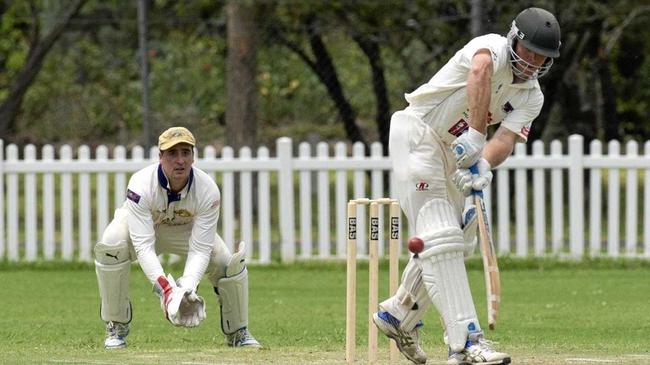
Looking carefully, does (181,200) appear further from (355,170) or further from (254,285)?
(355,170)

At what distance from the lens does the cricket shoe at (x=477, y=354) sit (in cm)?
653

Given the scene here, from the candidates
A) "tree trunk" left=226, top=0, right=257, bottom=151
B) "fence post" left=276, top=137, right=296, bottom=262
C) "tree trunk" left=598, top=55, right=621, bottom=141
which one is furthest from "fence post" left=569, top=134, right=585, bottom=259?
"tree trunk" left=598, top=55, right=621, bottom=141

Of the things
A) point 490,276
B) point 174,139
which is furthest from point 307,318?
point 490,276

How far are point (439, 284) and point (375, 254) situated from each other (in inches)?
15.9

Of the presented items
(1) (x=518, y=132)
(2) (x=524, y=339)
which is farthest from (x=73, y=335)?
(1) (x=518, y=132)

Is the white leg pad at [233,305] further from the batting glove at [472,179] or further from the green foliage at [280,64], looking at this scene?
the green foliage at [280,64]

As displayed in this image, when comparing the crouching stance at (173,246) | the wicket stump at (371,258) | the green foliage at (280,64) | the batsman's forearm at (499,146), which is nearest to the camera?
the batsman's forearm at (499,146)

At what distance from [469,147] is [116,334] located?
8.94ft

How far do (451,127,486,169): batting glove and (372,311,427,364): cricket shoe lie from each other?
946 millimetres

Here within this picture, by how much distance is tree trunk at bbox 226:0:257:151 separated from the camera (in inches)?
687

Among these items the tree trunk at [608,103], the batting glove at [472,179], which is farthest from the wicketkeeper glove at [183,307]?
the tree trunk at [608,103]

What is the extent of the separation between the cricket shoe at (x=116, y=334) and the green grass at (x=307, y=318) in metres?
0.07

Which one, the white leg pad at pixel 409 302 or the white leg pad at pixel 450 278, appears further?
the white leg pad at pixel 409 302

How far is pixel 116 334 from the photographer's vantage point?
8367 mm
